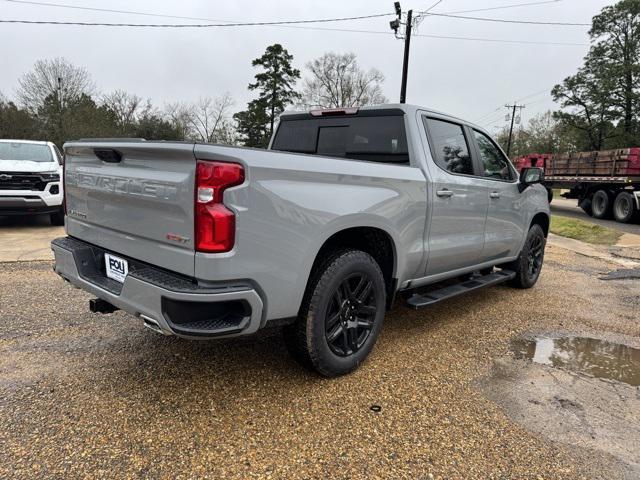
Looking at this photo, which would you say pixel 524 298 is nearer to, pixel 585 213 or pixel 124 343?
pixel 124 343

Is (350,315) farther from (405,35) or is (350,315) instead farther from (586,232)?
(405,35)

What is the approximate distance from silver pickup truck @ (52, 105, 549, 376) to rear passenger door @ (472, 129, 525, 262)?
77 mm

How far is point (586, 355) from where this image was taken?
3.54 metres

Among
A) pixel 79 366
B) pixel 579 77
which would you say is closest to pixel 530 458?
pixel 79 366

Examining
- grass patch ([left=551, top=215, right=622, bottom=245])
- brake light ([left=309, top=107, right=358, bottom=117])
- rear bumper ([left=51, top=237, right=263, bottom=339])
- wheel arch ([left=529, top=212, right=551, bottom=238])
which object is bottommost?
grass patch ([left=551, top=215, right=622, bottom=245])

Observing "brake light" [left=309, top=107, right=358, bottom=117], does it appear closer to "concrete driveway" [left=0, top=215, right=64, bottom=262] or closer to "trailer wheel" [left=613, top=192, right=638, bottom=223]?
"concrete driveway" [left=0, top=215, right=64, bottom=262]

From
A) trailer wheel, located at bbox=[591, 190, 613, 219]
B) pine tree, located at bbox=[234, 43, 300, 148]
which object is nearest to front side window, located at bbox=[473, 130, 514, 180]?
trailer wheel, located at bbox=[591, 190, 613, 219]

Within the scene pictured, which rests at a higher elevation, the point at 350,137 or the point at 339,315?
the point at 350,137

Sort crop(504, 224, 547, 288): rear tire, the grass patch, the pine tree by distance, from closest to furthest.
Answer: crop(504, 224, 547, 288): rear tire < the grass patch < the pine tree

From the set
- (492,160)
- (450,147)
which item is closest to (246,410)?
(450,147)

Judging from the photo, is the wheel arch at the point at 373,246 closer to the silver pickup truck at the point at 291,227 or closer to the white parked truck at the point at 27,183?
the silver pickup truck at the point at 291,227

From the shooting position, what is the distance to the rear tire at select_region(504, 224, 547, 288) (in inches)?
202

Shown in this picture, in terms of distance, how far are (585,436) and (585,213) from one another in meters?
17.4

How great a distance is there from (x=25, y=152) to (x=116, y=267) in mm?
7739
